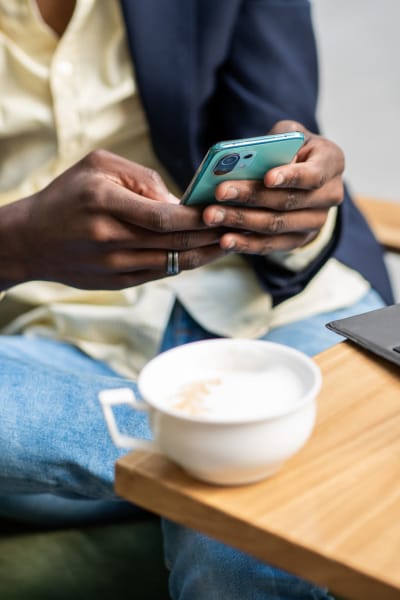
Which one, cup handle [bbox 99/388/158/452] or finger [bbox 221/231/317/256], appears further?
finger [bbox 221/231/317/256]

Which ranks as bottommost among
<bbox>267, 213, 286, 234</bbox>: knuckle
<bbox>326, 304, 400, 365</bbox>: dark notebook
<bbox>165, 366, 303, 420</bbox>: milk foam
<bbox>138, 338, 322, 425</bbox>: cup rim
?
<bbox>326, 304, 400, 365</bbox>: dark notebook

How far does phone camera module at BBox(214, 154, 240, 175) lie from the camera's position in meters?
0.64

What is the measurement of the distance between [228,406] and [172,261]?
317 mm

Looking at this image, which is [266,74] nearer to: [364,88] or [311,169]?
[311,169]

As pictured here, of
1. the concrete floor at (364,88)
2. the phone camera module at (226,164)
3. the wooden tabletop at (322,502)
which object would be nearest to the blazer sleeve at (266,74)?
the phone camera module at (226,164)

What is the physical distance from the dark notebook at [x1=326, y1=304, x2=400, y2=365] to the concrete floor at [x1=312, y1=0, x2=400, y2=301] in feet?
→ 3.83

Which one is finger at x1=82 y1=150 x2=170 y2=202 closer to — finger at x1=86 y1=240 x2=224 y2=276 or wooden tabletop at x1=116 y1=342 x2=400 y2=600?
finger at x1=86 y1=240 x2=224 y2=276

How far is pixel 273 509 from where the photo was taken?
49cm

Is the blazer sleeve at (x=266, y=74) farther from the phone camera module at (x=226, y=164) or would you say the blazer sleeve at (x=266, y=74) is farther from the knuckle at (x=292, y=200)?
the phone camera module at (x=226, y=164)

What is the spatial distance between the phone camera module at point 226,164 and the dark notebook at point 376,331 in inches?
5.7

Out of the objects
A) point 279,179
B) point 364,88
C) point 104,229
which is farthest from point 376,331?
point 364,88

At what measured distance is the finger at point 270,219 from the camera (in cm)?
76

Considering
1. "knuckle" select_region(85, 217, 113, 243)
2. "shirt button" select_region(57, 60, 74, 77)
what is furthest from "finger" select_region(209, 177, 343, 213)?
"shirt button" select_region(57, 60, 74, 77)

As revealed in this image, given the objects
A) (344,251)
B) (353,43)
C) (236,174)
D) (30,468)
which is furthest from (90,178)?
(353,43)
